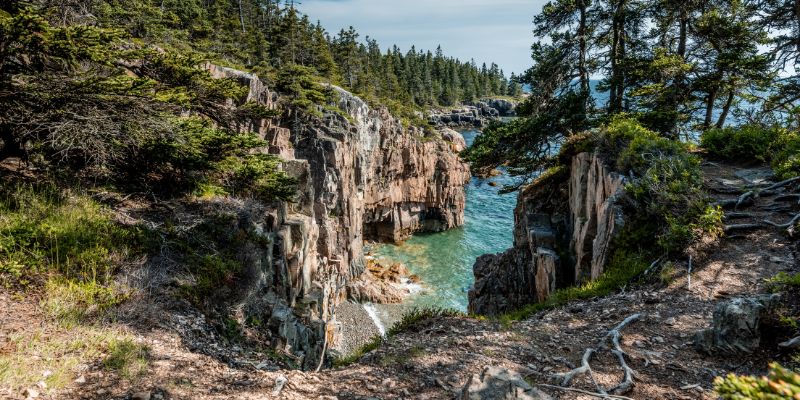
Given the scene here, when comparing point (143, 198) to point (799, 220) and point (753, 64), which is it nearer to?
point (799, 220)

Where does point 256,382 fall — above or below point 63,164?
below

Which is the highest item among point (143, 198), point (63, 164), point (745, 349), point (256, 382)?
point (63, 164)

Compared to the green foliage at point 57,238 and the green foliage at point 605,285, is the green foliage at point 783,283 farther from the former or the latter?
the green foliage at point 57,238

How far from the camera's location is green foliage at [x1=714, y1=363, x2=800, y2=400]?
1.77m

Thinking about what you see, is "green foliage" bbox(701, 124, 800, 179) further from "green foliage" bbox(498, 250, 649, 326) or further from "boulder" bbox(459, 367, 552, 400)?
"boulder" bbox(459, 367, 552, 400)

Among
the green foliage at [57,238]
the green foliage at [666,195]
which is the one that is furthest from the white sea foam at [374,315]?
the green foliage at [57,238]

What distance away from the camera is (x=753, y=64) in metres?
14.3

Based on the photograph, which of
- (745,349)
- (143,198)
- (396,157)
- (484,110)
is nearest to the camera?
(745,349)

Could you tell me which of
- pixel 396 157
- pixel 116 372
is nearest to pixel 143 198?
pixel 116 372

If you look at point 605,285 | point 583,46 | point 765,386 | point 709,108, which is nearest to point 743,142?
point 709,108

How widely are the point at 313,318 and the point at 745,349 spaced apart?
12.3 m

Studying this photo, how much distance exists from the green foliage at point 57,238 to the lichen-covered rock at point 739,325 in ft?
33.0

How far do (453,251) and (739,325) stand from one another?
40.7 metres

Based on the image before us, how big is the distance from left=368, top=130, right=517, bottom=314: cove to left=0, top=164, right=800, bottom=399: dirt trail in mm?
21025
